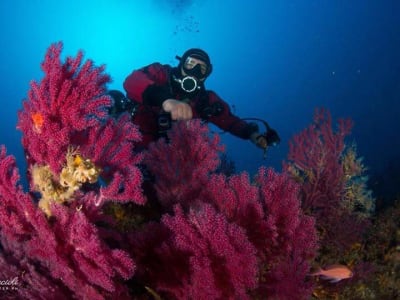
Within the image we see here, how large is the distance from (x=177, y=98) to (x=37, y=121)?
3.34 meters

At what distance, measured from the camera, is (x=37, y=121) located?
2213 mm

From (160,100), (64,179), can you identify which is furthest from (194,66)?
(64,179)

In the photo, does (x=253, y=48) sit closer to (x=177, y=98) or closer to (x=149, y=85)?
(x=177, y=98)

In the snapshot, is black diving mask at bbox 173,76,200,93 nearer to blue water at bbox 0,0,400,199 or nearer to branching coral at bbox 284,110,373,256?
branching coral at bbox 284,110,373,256

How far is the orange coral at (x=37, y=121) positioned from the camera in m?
2.20

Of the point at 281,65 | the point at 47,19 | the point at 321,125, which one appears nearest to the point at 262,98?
the point at 281,65

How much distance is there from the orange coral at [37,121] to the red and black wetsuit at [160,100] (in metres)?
2.42

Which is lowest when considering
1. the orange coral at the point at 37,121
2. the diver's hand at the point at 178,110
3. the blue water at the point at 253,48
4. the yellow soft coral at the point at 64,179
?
the yellow soft coral at the point at 64,179

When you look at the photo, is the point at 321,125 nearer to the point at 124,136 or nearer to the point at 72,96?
the point at 124,136

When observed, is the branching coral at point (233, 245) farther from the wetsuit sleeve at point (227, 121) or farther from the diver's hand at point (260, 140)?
the wetsuit sleeve at point (227, 121)

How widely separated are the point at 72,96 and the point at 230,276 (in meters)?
1.61

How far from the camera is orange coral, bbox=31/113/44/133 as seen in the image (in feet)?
7.20

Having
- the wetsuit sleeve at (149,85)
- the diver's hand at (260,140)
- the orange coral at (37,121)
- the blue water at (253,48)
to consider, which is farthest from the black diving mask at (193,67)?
the blue water at (253,48)

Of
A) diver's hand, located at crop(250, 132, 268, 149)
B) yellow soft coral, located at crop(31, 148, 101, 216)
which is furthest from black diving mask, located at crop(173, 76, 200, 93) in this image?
yellow soft coral, located at crop(31, 148, 101, 216)
